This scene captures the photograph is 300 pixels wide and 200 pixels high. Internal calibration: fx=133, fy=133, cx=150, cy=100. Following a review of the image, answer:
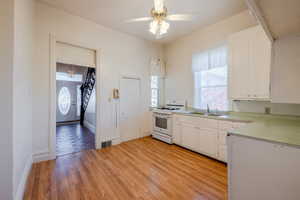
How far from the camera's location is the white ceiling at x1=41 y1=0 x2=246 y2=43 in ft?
8.75

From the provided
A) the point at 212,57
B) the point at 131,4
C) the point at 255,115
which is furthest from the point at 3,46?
the point at 255,115

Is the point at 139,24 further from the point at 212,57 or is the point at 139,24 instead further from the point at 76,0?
the point at 212,57

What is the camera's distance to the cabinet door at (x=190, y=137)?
3.15 m

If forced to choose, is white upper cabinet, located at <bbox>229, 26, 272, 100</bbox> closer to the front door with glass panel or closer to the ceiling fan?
the ceiling fan

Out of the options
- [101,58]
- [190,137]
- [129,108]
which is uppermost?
[101,58]

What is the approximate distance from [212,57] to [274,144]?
2748 millimetres

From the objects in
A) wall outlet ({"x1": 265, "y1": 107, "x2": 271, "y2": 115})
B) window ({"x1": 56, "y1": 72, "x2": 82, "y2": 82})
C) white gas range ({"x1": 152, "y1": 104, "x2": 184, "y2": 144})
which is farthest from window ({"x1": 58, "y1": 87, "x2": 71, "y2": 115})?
wall outlet ({"x1": 265, "y1": 107, "x2": 271, "y2": 115})

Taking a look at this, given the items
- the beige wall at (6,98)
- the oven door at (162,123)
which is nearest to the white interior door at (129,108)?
the oven door at (162,123)

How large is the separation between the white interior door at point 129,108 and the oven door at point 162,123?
55 centimetres

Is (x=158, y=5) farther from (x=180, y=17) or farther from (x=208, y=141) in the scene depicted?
(x=208, y=141)

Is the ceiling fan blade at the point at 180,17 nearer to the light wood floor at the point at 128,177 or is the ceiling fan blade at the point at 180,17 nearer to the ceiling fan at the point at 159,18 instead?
the ceiling fan at the point at 159,18

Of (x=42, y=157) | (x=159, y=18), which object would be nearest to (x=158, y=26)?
(x=159, y=18)

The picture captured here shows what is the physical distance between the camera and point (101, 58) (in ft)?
11.5

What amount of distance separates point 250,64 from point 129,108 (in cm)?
315
